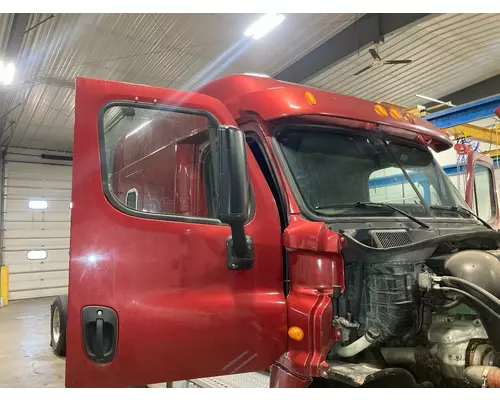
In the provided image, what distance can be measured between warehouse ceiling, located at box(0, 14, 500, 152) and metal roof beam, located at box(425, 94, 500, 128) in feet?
4.32

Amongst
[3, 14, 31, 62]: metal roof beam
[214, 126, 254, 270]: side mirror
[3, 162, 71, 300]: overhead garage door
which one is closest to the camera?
[214, 126, 254, 270]: side mirror

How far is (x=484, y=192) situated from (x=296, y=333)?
2.96 meters

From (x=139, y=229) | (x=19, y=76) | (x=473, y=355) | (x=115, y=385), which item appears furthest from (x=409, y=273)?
(x=19, y=76)

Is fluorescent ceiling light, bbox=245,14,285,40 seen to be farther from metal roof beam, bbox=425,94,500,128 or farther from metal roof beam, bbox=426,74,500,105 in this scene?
metal roof beam, bbox=426,74,500,105

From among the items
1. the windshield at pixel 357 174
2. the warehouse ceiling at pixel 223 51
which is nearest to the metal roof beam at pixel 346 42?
the warehouse ceiling at pixel 223 51

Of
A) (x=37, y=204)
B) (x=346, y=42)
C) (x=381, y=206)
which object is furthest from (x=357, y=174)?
(x=37, y=204)

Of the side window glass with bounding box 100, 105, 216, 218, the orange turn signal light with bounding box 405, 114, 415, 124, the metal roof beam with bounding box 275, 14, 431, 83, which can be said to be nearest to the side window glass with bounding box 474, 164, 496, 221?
the orange turn signal light with bounding box 405, 114, 415, 124

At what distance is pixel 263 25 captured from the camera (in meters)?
5.36

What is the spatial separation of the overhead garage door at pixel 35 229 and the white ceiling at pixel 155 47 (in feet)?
15.7

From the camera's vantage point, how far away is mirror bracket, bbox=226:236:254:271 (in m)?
2.11

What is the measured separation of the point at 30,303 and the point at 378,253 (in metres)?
11.4

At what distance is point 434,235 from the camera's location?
7.54ft

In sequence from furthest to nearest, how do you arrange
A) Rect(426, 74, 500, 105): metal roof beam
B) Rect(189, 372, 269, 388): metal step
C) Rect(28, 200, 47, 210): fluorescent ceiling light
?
Rect(28, 200, 47, 210): fluorescent ceiling light, Rect(426, 74, 500, 105): metal roof beam, Rect(189, 372, 269, 388): metal step
